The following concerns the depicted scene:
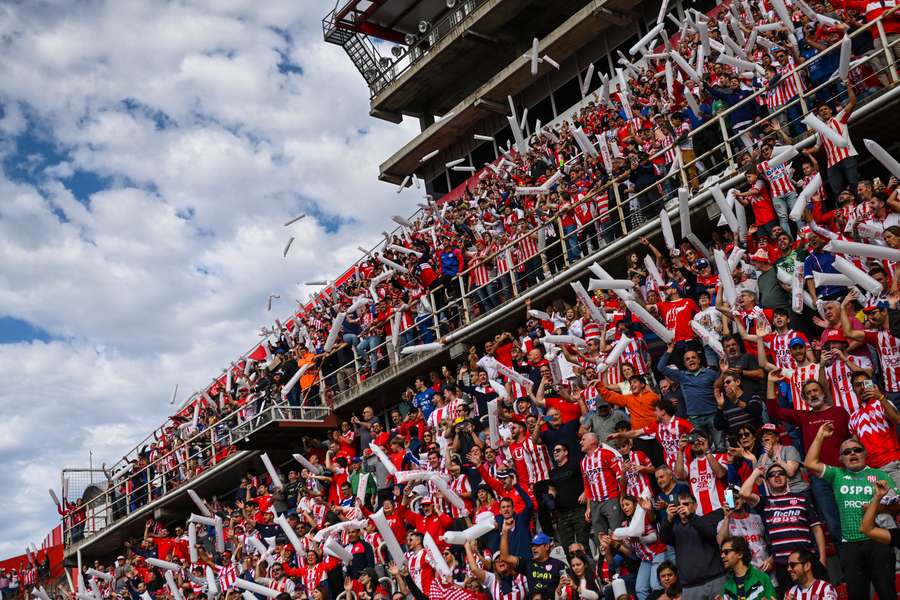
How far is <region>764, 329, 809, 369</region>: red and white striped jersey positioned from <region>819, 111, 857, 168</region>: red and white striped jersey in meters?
2.91

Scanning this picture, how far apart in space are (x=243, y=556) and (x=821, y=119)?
1209 centimetres

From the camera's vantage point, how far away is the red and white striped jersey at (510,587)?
10.5 m

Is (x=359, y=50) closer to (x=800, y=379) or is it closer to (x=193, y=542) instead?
(x=193, y=542)

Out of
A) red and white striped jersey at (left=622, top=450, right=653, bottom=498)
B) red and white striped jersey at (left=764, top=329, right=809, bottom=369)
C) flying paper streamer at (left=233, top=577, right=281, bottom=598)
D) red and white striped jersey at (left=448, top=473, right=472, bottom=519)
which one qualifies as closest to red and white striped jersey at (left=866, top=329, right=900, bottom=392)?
red and white striped jersey at (left=764, top=329, right=809, bottom=369)

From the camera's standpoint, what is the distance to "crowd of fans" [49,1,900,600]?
341 inches

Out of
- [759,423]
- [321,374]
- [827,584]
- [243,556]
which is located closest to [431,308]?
[321,374]

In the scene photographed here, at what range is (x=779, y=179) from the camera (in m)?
12.8

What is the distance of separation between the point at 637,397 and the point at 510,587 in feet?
8.51

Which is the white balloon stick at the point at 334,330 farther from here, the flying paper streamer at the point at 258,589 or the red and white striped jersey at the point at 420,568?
the red and white striped jersey at the point at 420,568

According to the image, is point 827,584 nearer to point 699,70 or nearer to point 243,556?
point 699,70

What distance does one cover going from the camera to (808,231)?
11.6 meters

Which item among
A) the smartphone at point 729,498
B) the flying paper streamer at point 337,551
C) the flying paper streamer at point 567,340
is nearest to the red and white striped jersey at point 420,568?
the flying paper streamer at point 337,551

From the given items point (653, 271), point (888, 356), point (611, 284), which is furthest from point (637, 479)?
point (653, 271)

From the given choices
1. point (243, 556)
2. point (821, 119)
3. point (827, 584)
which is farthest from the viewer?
point (243, 556)
